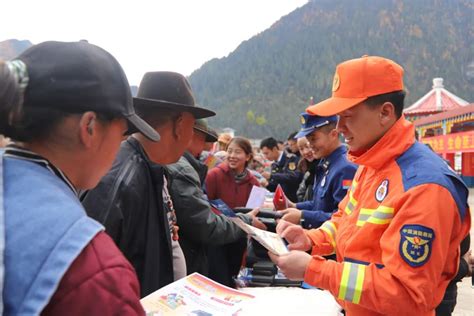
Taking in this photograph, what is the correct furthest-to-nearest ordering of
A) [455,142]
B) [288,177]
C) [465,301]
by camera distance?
[455,142] < [288,177] < [465,301]

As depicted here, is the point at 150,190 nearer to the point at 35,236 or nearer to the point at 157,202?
the point at 157,202

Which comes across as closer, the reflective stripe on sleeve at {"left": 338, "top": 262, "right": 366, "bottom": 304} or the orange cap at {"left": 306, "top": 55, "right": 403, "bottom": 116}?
the reflective stripe on sleeve at {"left": 338, "top": 262, "right": 366, "bottom": 304}

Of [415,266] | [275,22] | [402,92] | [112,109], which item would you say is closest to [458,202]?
[415,266]

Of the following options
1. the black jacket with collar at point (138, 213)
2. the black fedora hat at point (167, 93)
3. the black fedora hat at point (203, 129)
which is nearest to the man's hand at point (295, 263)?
the black jacket with collar at point (138, 213)

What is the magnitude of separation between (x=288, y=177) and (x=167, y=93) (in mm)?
4324

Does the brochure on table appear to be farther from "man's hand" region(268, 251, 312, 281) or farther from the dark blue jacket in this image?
the dark blue jacket

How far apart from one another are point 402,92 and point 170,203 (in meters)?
1.05

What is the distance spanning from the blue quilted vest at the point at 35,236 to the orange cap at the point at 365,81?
3.55 ft

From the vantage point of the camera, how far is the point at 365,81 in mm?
1509

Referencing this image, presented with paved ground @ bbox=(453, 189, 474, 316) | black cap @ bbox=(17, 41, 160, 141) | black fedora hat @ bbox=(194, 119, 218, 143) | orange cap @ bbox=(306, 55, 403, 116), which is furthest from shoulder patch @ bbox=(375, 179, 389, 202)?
paved ground @ bbox=(453, 189, 474, 316)

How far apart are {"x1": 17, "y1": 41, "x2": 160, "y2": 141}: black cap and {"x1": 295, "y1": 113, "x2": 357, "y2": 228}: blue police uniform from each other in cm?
195

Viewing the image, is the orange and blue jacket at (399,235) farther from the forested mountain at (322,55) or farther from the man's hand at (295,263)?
the forested mountain at (322,55)

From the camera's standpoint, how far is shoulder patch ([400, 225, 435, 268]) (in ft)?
4.04

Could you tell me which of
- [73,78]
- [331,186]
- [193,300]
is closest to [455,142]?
[331,186]
